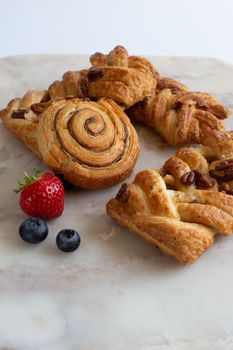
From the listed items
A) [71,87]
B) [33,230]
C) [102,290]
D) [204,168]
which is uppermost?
[71,87]

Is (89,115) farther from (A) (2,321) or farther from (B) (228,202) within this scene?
(A) (2,321)

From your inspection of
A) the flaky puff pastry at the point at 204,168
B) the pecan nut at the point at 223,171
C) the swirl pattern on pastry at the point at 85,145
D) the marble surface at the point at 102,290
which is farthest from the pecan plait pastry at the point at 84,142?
the pecan nut at the point at 223,171

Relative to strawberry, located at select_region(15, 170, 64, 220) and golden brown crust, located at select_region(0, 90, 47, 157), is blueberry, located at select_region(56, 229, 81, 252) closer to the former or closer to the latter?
strawberry, located at select_region(15, 170, 64, 220)

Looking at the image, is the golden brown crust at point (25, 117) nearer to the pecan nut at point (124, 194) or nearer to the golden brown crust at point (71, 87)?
the golden brown crust at point (71, 87)

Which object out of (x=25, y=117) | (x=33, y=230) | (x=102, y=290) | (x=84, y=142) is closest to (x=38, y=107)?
(x=25, y=117)

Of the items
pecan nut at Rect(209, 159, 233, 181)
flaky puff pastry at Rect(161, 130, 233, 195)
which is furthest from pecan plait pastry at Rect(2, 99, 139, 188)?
pecan nut at Rect(209, 159, 233, 181)

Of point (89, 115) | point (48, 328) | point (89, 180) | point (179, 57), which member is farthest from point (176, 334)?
point (179, 57)

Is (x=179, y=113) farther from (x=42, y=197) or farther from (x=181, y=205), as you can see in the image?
(x=42, y=197)

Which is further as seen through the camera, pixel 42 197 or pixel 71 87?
pixel 71 87
